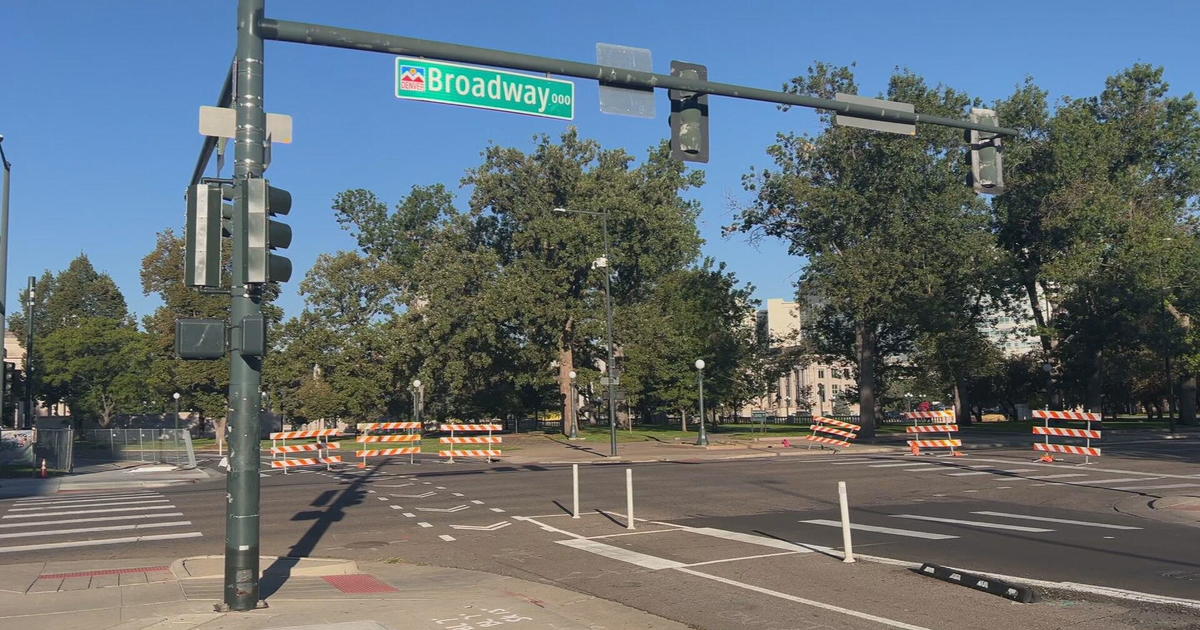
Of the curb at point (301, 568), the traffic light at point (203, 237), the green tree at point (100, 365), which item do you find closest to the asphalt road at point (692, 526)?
the curb at point (301, 568)

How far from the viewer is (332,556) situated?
42.2ft

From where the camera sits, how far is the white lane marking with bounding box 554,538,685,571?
11.5 metres

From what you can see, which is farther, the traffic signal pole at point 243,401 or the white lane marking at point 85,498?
the white lane marking at point 85,498

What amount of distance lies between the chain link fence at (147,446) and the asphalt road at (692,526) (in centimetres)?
1017

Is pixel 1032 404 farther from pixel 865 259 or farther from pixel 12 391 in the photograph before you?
pixel 12 391

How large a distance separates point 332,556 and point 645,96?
7507 millimetres

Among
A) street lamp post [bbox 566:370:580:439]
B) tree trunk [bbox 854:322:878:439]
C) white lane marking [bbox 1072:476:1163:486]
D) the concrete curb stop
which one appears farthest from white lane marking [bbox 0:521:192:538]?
tree trunk [bbox 854:322:878:439]

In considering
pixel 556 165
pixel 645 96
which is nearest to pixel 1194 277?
pixel 556 165

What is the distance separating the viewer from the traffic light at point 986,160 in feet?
44.6

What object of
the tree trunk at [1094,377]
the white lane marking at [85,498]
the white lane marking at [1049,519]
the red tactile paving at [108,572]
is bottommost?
the white lane marking at [1049,519]

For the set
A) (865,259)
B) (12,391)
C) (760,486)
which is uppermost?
(865,259)

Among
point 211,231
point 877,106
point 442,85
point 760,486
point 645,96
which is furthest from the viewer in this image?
point 760,486

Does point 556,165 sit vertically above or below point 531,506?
above

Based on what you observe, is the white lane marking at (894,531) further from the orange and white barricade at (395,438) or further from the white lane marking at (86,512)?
the orange and white barricade at (395,438)
